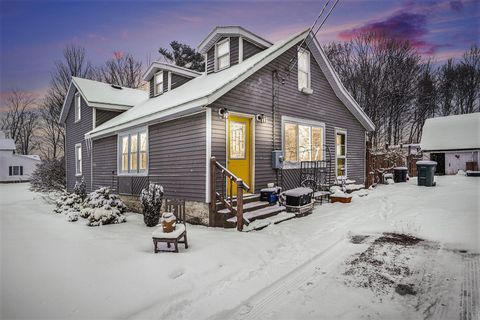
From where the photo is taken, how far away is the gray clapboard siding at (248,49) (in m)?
9.73

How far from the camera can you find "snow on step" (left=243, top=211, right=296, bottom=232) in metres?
6.15

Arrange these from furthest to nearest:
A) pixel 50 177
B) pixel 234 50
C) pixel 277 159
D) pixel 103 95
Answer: pixel 50 177, pixel 103 95, pixel 234 50, pixel 277 159

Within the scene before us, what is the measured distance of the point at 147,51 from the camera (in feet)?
95.3

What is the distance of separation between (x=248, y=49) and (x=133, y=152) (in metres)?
6.07

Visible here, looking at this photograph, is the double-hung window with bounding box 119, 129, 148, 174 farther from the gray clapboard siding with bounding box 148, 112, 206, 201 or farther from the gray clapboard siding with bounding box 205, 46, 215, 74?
the gray clapboard siding with bounding box 205, 46, 215, 74

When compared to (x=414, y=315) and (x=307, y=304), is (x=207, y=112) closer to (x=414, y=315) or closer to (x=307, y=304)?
(x=307, y=304)

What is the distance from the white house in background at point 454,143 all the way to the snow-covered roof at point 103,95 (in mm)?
23163

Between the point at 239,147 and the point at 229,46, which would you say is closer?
the point at 239,147

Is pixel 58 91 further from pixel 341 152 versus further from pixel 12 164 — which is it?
pixel 341 152

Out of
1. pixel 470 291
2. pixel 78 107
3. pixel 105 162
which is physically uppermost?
pixel 78 107

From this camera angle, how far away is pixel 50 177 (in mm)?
16594

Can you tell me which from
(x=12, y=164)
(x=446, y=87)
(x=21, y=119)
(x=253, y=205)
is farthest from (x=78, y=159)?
(x=446, y=87)

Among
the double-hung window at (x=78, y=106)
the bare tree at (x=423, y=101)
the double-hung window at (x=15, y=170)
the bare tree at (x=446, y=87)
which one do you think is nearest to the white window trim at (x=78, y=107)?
the double-hung window at (x=78, y=106)

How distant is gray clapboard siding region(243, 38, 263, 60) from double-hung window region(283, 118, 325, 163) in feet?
9.87
